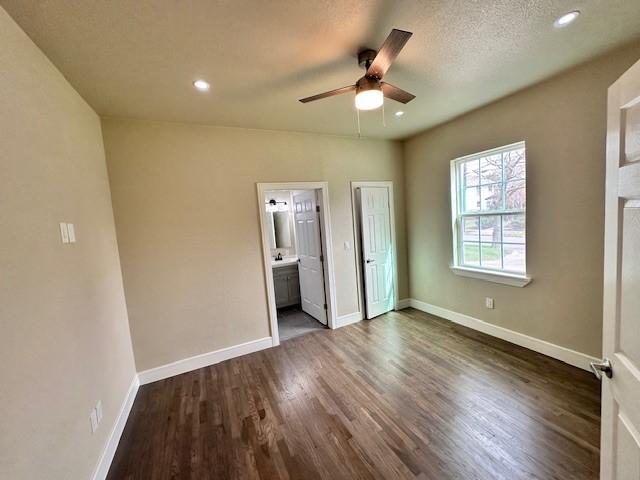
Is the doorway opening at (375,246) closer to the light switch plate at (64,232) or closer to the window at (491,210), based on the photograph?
the window at (491,210)

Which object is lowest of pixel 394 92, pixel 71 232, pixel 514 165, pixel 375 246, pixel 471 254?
pixel 471 254

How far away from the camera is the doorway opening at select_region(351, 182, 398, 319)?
3.80 meters

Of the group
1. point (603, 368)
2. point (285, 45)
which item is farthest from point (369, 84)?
point (603, 368)

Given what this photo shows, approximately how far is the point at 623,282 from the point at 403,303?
353 cm

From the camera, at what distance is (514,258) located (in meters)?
2.88

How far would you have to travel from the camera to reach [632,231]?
2.73 feet

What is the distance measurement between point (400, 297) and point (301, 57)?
360 centimetres

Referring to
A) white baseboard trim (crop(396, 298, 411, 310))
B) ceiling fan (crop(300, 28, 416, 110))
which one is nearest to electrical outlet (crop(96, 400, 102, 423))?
ceiling fan (crop(300, 28, 416, 110))

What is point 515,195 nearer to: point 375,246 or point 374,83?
point 375,246

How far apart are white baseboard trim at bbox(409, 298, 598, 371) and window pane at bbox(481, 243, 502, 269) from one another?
73cm

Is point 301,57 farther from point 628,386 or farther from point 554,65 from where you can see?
point 628,386

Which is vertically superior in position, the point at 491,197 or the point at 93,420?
the point at 491,197

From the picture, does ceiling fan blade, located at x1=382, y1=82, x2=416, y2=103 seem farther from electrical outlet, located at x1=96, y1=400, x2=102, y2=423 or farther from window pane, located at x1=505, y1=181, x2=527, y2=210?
electrical outlet, located at x1=96, y1=400, x2=102, y2=423

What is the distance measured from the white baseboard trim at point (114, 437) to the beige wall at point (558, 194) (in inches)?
149
